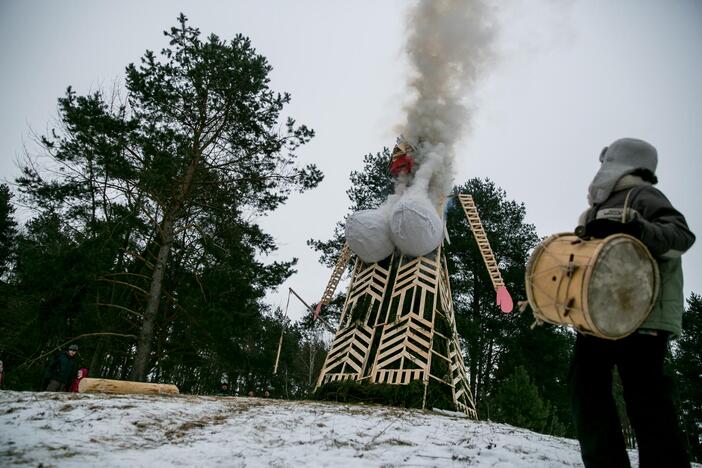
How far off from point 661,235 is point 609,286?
16.3 inches

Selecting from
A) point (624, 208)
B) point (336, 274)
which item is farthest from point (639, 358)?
point (336, 274)

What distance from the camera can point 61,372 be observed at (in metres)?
9.73

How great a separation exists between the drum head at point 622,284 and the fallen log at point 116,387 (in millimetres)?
6560

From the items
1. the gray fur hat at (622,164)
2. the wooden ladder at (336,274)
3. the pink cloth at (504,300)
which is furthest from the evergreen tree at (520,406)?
the gray fur hat at (622,164)

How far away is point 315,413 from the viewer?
16.8ft

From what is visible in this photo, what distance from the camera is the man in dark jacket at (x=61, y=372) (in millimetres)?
9734

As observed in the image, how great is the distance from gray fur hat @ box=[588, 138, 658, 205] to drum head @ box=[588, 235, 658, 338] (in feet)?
1.80

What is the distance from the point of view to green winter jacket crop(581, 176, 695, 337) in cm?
245

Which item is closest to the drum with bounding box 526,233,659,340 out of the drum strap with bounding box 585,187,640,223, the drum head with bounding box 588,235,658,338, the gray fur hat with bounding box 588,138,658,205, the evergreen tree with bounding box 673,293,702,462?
the drum head with bounding box 588,235,658,338

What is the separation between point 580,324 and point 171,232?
11264 millimetres

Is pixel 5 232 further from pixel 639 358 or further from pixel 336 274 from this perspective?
pixel 639 358

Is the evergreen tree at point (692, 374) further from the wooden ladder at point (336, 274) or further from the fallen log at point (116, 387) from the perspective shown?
the fallen log at point (116, 387)

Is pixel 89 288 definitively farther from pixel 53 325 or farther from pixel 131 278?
pixel 131 278

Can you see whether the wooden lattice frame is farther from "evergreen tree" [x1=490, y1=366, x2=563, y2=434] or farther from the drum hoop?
the drum hoop
